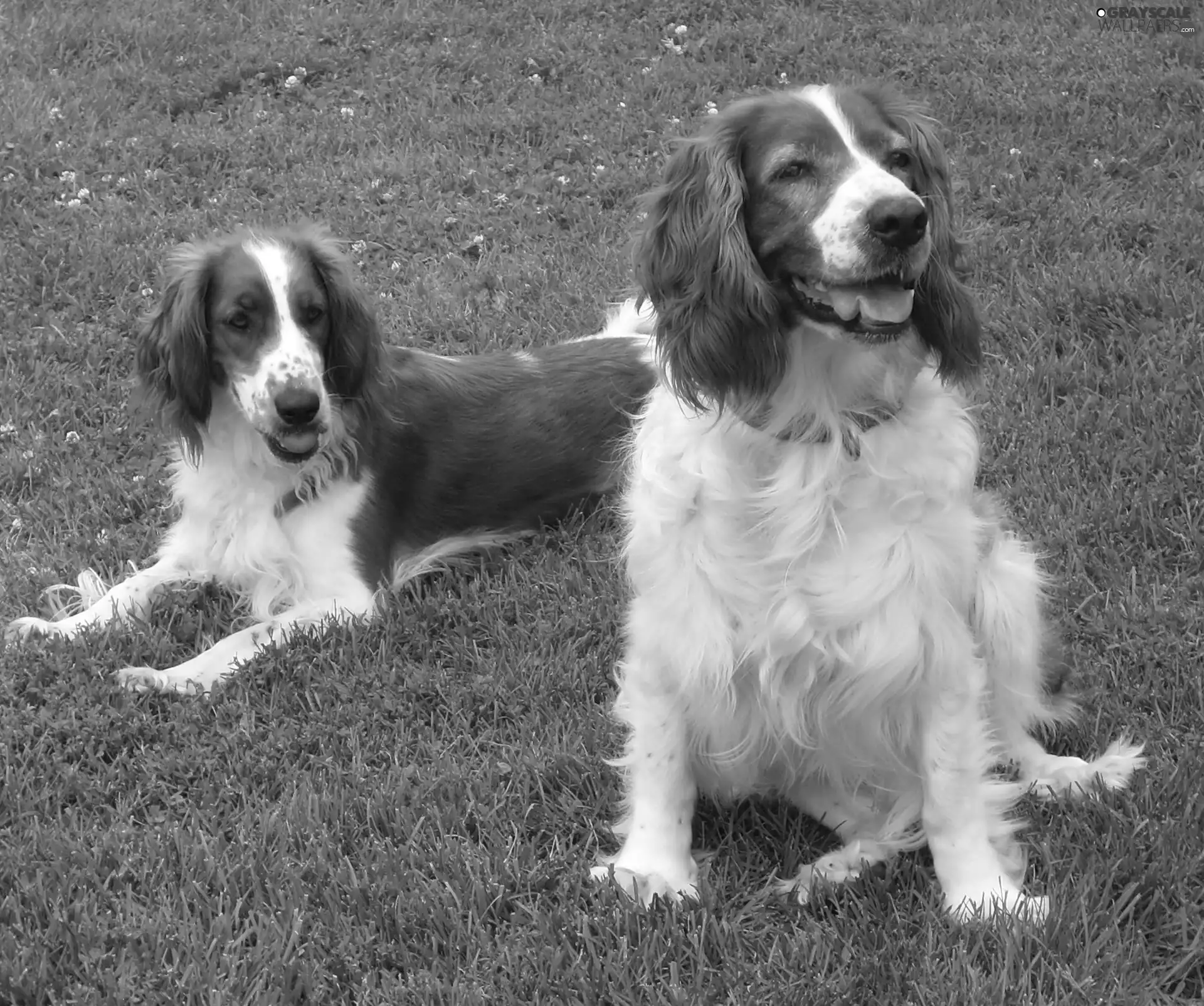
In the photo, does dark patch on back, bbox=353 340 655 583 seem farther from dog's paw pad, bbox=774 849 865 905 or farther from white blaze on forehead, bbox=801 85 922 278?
white blaze on forehead, bbox=801 85 922 278

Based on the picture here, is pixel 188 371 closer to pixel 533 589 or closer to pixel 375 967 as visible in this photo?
pixel 533 589

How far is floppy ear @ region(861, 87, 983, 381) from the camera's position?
2818mm

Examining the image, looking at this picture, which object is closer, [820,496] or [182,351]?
[820,496]

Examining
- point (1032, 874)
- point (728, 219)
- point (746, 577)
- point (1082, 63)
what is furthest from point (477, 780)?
point (1082, 63)

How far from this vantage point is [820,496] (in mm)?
2840

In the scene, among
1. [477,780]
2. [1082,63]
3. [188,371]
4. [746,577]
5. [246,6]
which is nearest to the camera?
[746,577]

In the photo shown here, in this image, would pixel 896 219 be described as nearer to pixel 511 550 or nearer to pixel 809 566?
pixel 809 566

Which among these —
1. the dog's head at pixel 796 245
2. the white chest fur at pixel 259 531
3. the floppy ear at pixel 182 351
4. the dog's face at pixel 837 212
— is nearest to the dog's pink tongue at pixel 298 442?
the white chest fur at pixel 259 531

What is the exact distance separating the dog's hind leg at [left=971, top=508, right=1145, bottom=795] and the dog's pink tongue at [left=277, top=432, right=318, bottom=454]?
7.54ft

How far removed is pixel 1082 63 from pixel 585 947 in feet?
25.0

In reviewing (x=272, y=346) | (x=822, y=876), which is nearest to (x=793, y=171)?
(x=822, y=876)

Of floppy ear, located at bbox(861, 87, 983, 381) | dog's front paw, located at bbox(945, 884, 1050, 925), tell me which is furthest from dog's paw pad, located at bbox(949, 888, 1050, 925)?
floppy ear, located at bbox(861, 87, 983, 381)

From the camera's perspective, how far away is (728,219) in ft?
8.98

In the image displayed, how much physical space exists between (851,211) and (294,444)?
236 centimetres
